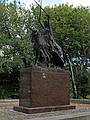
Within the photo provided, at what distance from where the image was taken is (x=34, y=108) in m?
11.6

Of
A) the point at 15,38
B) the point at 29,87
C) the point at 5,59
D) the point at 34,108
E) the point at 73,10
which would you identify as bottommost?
the point at 34,108

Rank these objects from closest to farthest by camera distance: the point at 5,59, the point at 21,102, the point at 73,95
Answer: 1. the point at 21,102
2. the point at 5,59
3. the point at 73,95

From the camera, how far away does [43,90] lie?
12.2 metres

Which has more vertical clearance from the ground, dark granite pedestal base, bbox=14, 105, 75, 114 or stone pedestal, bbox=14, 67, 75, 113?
stone pedestal, bbox=14, 67, 75, 113

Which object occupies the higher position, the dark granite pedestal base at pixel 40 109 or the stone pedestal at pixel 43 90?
the stone pedestal at pixel 43 90

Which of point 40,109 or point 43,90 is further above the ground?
point 43,90

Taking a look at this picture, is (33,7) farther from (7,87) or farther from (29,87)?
(29,87)

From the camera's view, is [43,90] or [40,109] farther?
[43,90]

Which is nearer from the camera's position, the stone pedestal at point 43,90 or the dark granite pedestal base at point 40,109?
the dark granite pedestal base at point 40,109

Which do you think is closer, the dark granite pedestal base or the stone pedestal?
the dark granite pedestal base

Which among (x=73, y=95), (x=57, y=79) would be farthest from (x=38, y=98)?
(x=73, y=95)

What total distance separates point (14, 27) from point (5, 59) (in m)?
2.82

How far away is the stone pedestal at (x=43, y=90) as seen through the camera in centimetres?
1183

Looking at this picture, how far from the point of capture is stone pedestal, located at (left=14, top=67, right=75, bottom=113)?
466 inches
